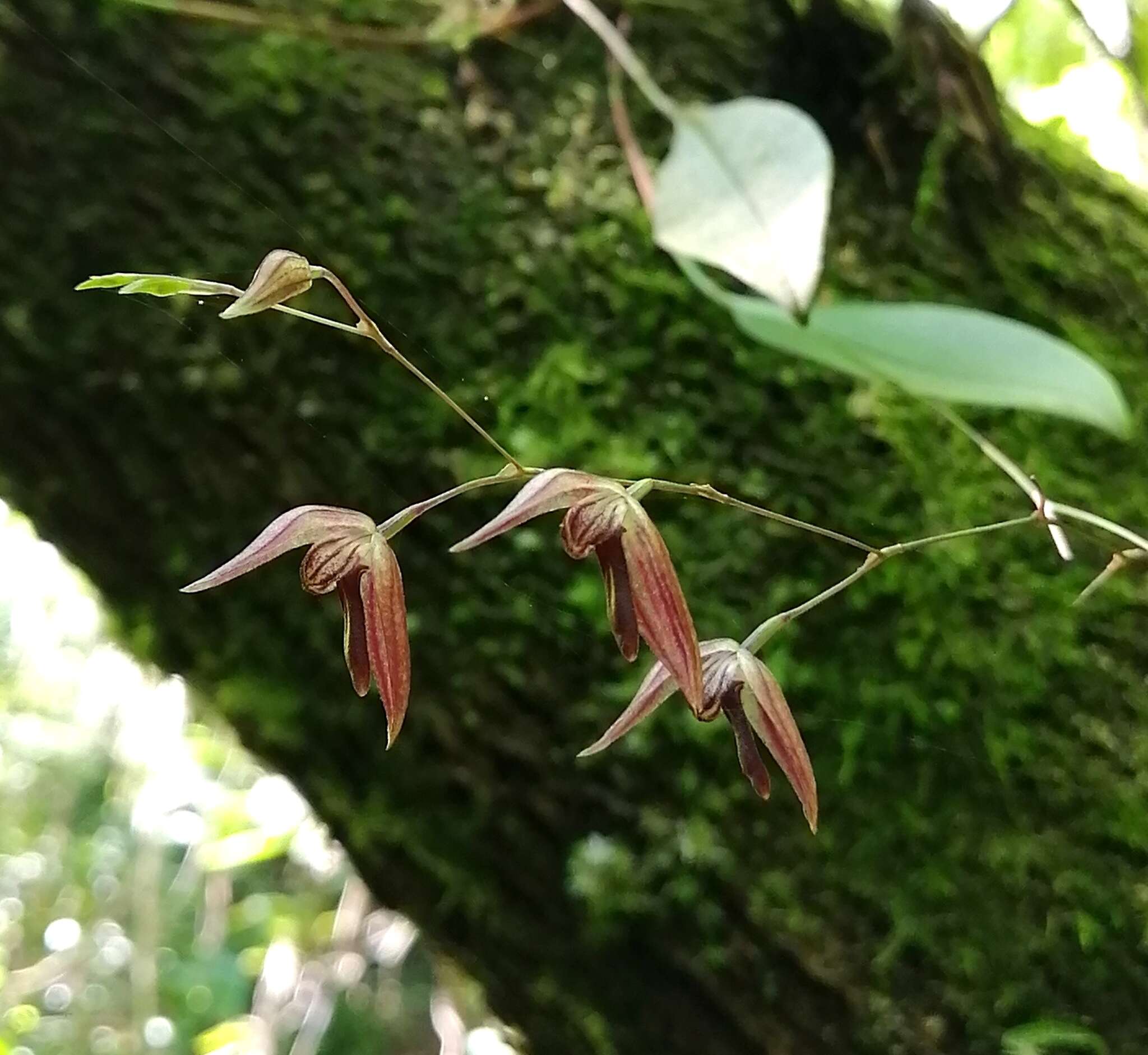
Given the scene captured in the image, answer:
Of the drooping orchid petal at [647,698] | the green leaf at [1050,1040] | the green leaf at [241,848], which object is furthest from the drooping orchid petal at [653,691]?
the green leaf at [241,848]

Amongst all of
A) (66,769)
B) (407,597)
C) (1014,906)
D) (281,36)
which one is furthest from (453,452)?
(66,769)

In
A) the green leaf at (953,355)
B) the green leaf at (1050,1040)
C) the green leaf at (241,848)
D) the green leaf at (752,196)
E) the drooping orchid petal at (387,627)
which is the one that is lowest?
the green leaf at (241,848)

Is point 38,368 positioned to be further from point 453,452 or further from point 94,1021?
point 94,1021

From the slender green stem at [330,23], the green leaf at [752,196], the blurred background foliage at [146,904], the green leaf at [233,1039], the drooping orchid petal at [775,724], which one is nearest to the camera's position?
the green leaf at [752,196]

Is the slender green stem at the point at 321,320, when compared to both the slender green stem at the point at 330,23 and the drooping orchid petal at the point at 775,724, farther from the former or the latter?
the slender green stem at the point at 330,23

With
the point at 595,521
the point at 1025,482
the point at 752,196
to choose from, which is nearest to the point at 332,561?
the point at 595,521

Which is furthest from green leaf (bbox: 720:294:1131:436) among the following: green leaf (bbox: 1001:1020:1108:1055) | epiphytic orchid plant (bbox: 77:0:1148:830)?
green leaf (bbox: 1001:1020:1108:1055)

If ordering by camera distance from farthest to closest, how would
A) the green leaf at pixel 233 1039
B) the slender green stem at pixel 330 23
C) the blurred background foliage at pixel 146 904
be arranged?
the blurred background foliage at pixel 146 904, the green leaf at pixel 233 1039, the slender green stem at pixel 330 23
